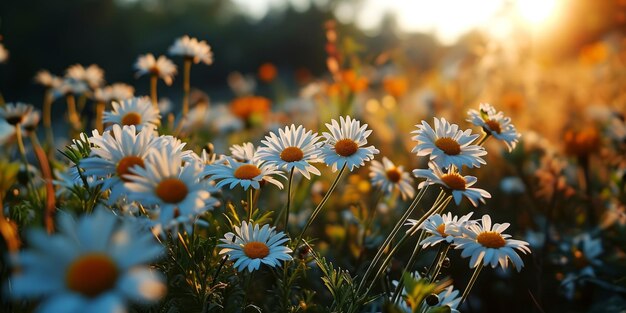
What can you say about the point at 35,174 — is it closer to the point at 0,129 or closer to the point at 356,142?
the point at 0,129

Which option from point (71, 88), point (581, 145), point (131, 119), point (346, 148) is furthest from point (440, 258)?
point (71, 88)

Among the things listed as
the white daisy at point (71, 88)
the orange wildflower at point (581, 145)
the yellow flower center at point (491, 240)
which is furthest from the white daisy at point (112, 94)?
the orange wildflower at point (581, 145)

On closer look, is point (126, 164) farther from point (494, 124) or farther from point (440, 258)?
point (494, 124)

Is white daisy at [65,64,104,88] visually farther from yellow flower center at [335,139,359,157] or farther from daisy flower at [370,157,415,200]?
yellow flower center at [335,139,359,157]

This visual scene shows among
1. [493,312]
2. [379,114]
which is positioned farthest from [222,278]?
[379,114]

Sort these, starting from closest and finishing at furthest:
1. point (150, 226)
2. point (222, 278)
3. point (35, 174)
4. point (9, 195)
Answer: point (150, 226) → point (222, 278) → point (9, 195) → point (35, 174)
